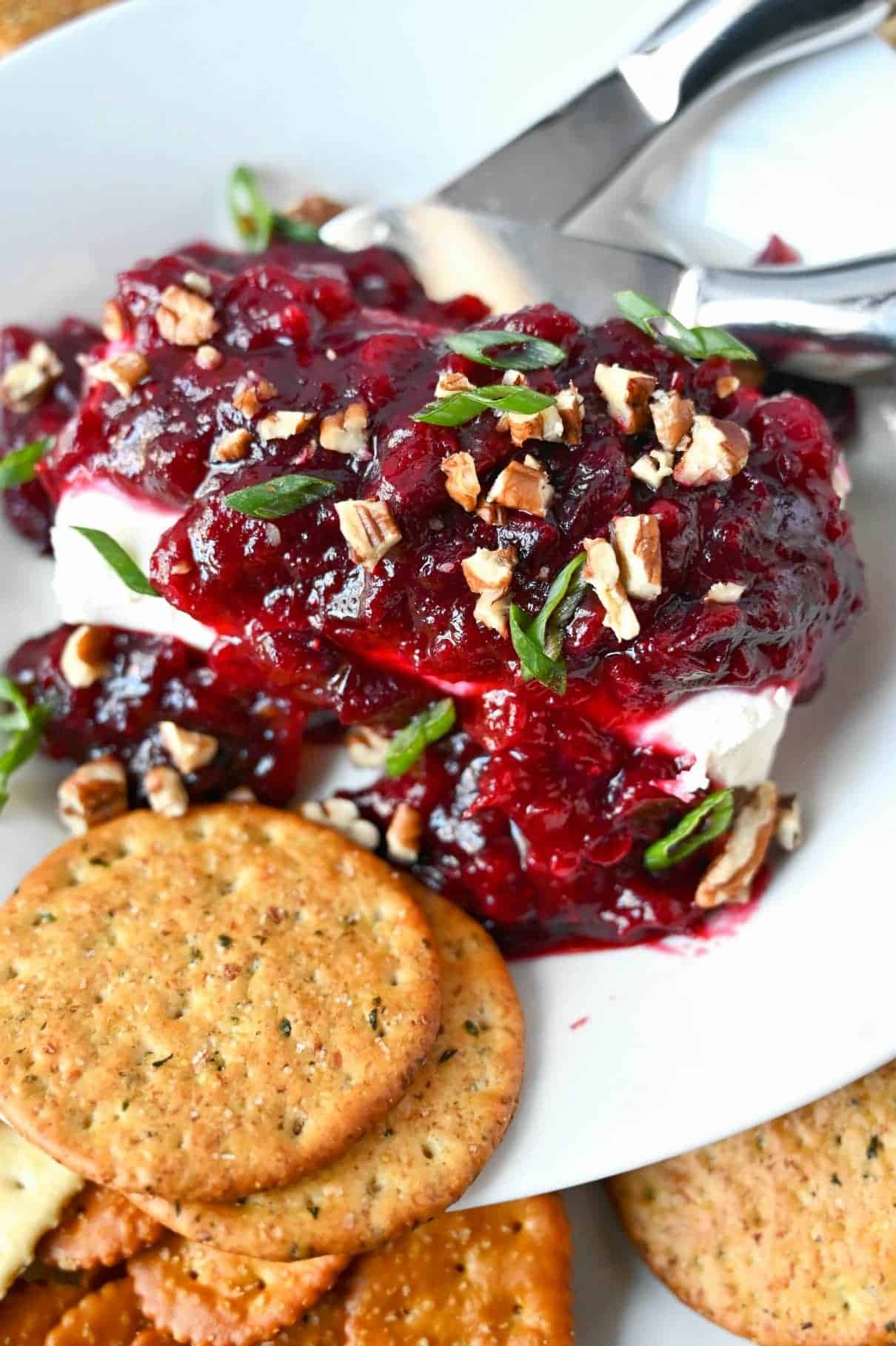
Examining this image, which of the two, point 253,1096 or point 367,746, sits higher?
point 367,746

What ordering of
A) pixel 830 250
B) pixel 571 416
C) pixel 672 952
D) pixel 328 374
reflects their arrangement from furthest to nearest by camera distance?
pixel 830 250, pixel 672 952, pixel 328 374, pixel 571 416

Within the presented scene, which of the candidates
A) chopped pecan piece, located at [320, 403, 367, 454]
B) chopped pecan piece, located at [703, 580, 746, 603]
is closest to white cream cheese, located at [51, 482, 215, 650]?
chopped pecan piece, located at [320, 403, 367, 454]

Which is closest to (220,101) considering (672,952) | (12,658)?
(12,658)

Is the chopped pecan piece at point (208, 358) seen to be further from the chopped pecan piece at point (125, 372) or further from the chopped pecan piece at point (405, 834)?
the chopped pecan piece at point (405, 834)

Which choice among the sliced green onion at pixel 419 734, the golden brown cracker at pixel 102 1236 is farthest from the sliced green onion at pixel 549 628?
the golden brown cracker at pixel 102 1236

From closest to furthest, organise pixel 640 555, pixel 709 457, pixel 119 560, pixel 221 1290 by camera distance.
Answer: pixel 640 555
pixel 709 457
pixel 119 560
pixel 221 1290

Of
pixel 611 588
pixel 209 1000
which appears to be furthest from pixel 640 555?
pixel 209 1000

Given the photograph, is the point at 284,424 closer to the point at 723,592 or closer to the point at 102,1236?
the point at 723,592

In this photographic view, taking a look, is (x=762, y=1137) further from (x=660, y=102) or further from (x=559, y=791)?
(x=660, y=102)
